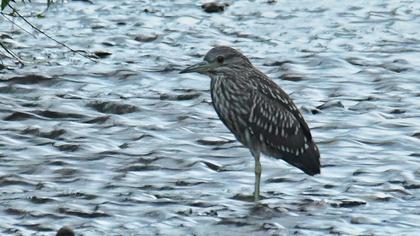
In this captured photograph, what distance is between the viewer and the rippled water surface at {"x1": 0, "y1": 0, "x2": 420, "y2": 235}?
36.5 feet

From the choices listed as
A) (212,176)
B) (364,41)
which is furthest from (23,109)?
(364,41)

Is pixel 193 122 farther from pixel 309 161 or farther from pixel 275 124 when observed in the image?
pixel 309 161

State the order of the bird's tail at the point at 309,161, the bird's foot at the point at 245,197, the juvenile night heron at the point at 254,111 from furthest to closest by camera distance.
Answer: the juvenile night heron at the point at 254,111 → the bird's tail at the point at 309,161 → the bird's foot at the point at 245,197

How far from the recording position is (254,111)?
39.8 ft

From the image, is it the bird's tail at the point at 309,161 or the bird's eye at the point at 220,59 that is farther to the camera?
the bird's eye at the point at 220,59

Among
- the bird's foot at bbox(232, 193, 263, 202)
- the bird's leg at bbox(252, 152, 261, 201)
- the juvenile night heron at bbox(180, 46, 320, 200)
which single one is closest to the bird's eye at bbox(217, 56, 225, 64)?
the juvenile night heron at bbox(180, 46, 320, 200)

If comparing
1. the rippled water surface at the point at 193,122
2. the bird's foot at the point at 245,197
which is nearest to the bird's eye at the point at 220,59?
the rippled water surface at the point at 193,122

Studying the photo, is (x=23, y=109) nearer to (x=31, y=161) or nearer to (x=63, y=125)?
(x=63, y=125)

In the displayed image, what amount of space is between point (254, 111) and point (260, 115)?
2.3 inches

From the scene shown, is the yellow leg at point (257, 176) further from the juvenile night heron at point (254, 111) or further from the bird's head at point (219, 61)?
the bird's head at point (219, 61)

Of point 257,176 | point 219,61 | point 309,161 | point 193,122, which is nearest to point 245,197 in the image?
point 257,176

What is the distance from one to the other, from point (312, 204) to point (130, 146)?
88.1 inches

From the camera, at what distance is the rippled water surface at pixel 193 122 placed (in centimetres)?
1112

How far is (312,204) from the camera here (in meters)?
11.5
